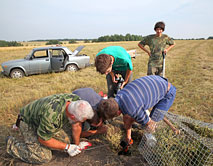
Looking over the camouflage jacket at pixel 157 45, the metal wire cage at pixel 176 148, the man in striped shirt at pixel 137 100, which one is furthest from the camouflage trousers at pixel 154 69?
the metal wire cage at pixel 176 148

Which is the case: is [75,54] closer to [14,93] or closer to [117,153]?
[14,93]

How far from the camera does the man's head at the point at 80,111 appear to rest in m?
1.75

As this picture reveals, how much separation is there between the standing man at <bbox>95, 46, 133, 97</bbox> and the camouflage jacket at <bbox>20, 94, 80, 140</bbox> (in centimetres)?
67

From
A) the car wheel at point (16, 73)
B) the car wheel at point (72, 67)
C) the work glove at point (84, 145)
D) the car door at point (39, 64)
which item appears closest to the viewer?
the work glove at point (84, 145)

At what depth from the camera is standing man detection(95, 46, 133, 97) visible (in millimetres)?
2275

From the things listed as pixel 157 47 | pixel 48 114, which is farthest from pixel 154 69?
pixel 48 114

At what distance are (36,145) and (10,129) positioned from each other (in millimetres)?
1271

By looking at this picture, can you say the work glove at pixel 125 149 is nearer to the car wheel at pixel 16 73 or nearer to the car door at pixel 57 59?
the car door at pixel 57 59

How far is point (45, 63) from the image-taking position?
7.23m

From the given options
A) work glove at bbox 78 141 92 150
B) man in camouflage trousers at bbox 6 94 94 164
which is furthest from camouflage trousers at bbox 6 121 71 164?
work glove at bbox 78 141 92 150

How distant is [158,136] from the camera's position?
91.4 inches

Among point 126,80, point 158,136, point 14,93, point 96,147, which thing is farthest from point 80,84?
point 158,136

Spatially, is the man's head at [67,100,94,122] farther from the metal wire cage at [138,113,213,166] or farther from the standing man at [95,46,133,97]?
the metal wire cage at [138,113,213,166]

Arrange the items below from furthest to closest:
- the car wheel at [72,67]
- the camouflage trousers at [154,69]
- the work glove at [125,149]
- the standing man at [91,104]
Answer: the car wheel at [72,67] → the camouflage trousers at [154,69] → the work glove at [125,149] → the standing man at [91,104]
